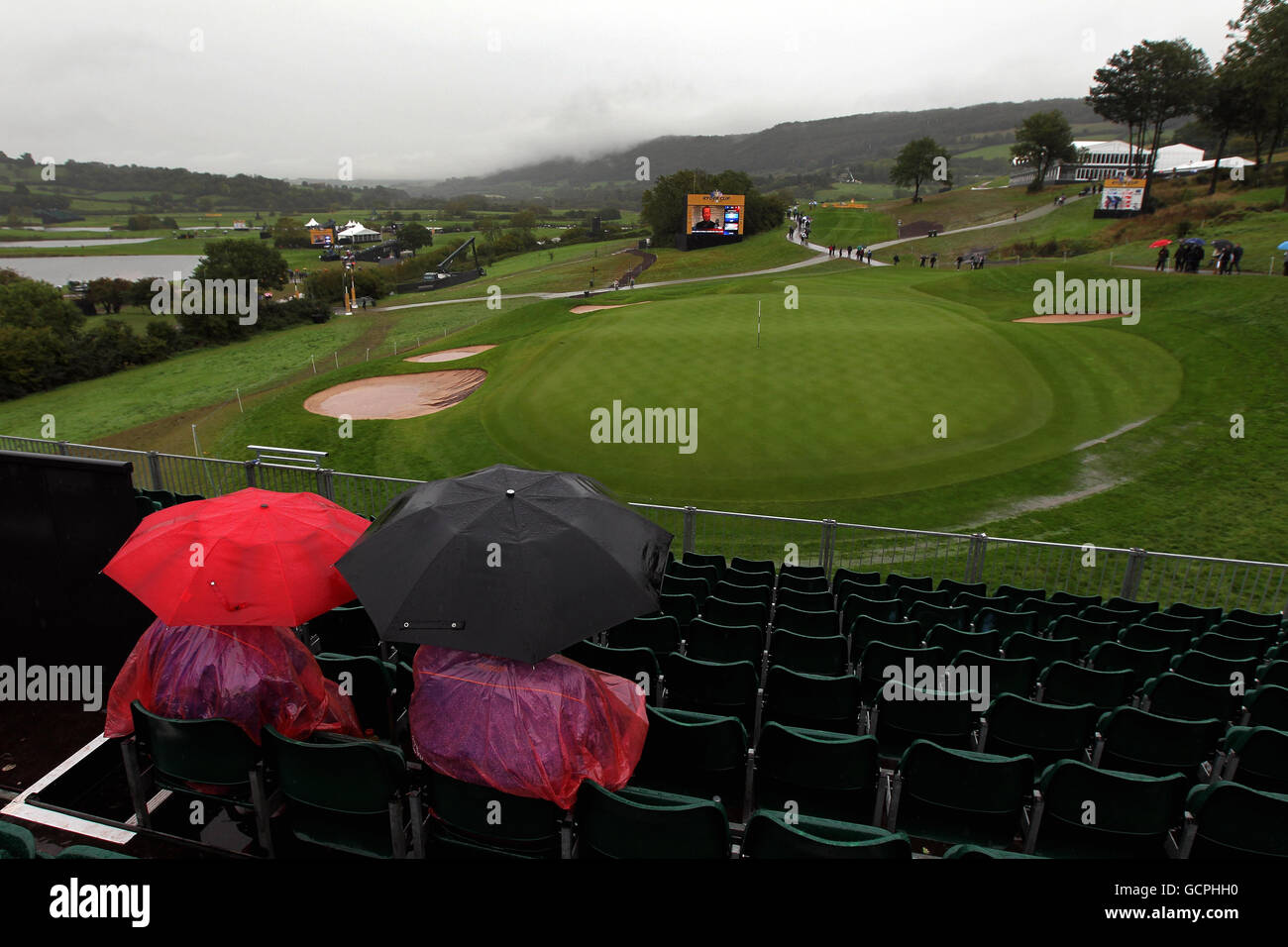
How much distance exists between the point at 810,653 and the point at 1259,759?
11.2 feet

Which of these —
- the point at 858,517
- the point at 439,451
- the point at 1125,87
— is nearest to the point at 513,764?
the point at 858,517

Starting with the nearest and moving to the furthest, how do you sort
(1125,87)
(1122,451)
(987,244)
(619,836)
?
(619,836) → (1122,451) → (1125,87) → (987,244)

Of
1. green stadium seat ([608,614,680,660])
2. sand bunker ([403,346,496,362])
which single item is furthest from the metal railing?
sand bunker ([403,346,496,362])

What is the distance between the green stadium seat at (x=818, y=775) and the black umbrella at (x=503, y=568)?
1318mm

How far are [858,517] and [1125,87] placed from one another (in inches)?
2856

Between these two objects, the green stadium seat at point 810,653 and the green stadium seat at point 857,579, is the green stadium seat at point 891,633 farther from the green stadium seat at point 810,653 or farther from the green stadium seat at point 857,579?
the green stadium seat at point 857,579

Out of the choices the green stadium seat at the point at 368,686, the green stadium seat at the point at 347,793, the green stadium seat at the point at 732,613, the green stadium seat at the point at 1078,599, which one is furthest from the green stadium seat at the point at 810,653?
the green stadium seat at the point at 1078,599

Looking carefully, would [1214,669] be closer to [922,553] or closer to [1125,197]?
[922,553]

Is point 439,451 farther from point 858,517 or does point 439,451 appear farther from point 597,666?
point 597,666

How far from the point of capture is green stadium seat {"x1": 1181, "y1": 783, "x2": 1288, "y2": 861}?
408 centimetres

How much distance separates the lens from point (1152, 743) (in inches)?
212

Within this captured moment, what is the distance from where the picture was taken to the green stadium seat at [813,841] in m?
3.23

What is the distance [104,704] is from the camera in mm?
6254

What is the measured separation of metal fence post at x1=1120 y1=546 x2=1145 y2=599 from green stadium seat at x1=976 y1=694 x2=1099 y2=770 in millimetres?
6454
